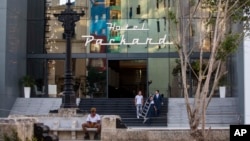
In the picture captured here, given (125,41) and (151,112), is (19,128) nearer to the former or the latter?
(151,112)

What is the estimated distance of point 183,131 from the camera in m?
14.7

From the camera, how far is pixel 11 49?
33.8m

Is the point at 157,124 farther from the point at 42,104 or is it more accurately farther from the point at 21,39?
the point at 21,39

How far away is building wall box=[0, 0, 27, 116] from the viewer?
107ft

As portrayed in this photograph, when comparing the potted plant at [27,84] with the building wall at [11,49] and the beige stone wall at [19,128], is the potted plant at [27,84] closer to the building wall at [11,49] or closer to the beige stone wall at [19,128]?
the building wall at [11,49]

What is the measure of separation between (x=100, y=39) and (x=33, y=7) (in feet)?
17.9

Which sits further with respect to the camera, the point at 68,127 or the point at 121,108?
the point at 121,108

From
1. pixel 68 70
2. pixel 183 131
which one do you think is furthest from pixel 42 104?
pixel 183 131

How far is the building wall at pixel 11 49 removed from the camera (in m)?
32.8

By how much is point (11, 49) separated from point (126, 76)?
9717 millimetres

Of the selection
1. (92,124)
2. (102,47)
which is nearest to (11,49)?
(102,47)

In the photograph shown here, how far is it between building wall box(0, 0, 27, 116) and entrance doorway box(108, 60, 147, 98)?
646 cm

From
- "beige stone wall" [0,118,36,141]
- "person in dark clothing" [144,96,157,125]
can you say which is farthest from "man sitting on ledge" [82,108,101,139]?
"person in dark clothing" [144,96,157,125]

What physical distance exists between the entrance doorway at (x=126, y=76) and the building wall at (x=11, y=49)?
646 cm
